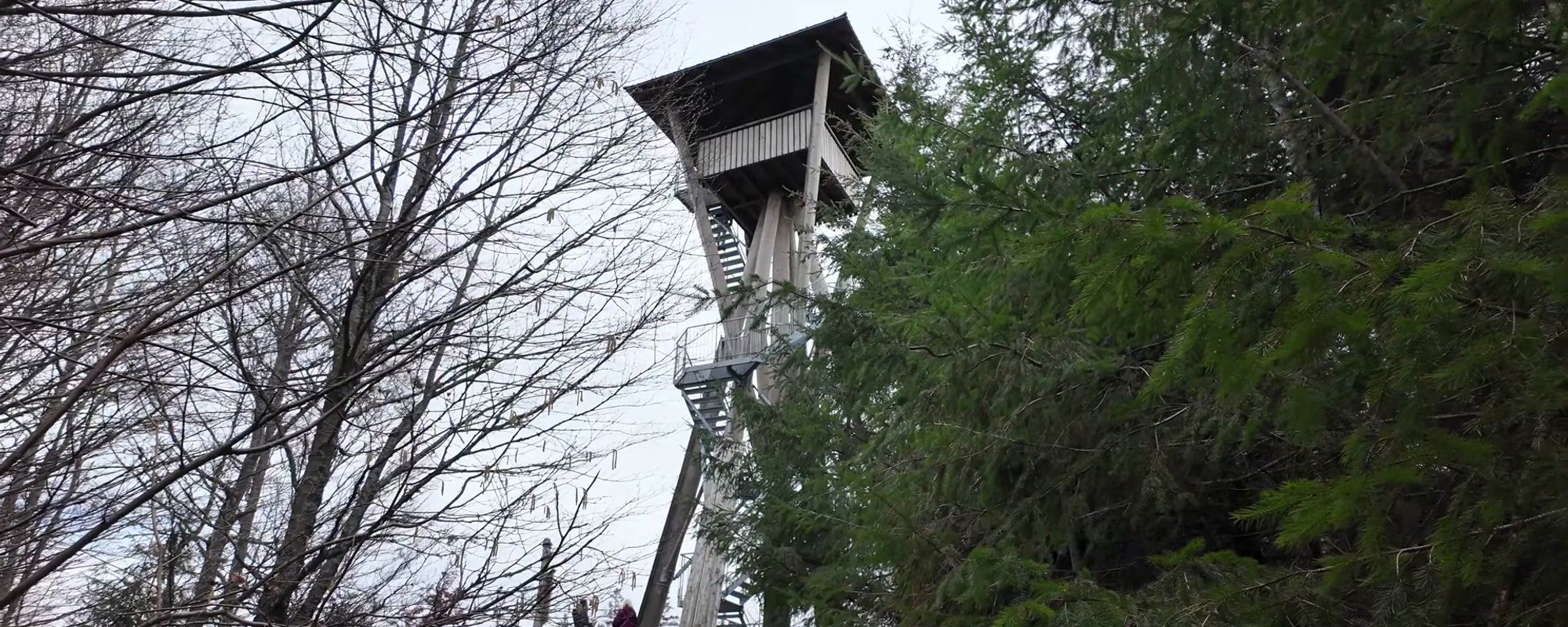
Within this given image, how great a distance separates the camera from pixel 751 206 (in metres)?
14.8

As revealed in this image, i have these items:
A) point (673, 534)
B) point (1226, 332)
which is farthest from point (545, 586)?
point (673, 534)

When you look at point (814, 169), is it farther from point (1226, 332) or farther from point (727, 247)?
point (1226, 332)

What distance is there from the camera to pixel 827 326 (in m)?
7.22

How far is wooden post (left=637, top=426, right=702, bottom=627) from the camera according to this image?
412 inches

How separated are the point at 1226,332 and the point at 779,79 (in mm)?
11816

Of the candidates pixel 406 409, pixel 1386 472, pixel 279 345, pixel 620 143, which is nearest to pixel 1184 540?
pixel 1386 472

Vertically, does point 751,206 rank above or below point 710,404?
above

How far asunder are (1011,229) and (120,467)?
3935mm

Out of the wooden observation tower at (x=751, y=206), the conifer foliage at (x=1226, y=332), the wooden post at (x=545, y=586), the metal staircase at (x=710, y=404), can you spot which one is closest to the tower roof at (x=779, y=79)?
the wooden observation tower at (x=751, y=206)

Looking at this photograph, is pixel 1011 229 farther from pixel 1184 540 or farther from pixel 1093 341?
pixel 1184 540

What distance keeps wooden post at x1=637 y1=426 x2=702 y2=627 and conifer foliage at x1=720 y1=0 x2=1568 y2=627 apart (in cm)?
340

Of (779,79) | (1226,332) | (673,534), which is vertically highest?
(779,79)

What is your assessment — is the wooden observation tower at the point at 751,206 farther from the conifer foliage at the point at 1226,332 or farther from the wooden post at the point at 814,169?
the conifer foliage at the point at 1226,332

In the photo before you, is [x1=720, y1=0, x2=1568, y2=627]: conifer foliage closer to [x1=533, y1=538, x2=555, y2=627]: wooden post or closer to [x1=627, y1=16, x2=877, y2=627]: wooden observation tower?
[x1=533, y1=538, x2=555, y2=627]: wooden post
